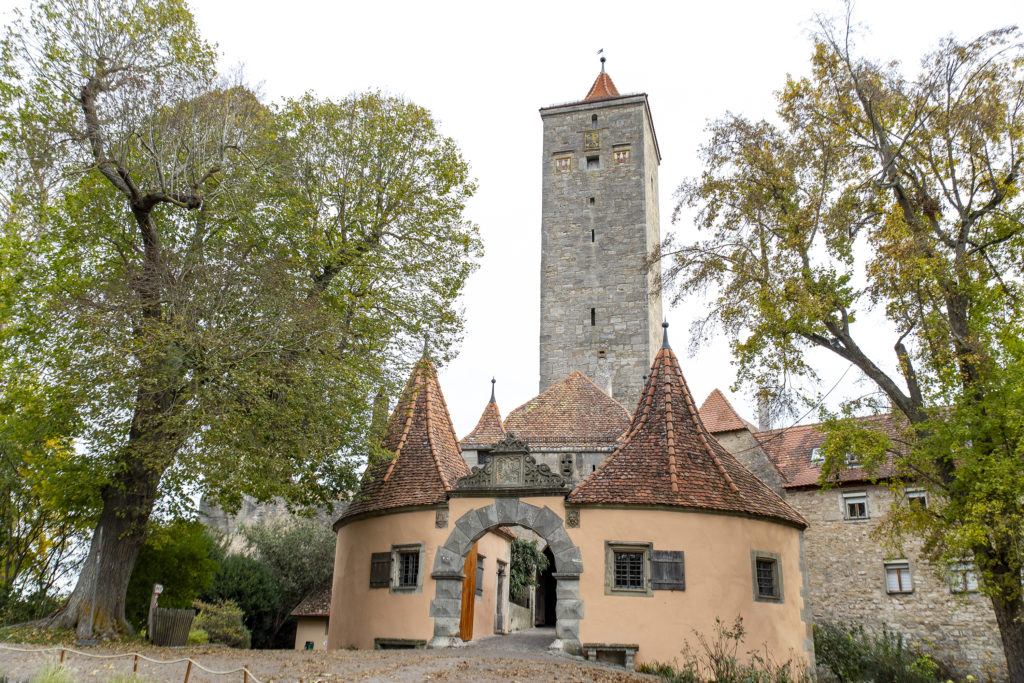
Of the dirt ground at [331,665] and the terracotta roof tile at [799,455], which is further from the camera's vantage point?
the terracotta roof tile at [799,455]

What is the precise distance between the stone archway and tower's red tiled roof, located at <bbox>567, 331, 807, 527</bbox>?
0.71 m

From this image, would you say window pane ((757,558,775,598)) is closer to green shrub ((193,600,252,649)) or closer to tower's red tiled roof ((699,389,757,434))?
tower's red tiled roof ((699,389,757,434))

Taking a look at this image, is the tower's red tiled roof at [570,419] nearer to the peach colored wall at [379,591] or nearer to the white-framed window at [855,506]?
the white-framed window at [855,506]

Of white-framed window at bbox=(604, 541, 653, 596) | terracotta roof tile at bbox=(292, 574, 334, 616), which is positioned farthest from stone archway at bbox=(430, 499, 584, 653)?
terracotta roof tile at bbox=(292, 574, 334, 616)

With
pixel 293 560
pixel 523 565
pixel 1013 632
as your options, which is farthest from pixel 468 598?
pixel 293 560

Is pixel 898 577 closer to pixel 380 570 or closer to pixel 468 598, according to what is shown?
pixel 468 598

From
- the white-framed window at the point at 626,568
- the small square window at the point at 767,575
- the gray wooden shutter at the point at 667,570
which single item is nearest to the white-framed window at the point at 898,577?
the small square window at the point at 767,575

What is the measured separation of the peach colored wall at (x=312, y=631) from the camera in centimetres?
2478

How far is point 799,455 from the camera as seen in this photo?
77.5 ft

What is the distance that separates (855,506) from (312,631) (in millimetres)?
16534

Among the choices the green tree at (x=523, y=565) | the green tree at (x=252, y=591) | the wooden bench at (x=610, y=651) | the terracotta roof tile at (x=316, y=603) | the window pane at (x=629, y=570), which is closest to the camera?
the wooden bench at (x=610, y=651)

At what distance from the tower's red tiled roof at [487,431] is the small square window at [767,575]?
9618 millimetres

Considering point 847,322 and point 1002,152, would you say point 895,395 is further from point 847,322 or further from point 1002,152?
point 1002,152

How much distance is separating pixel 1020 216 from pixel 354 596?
44.1ft
